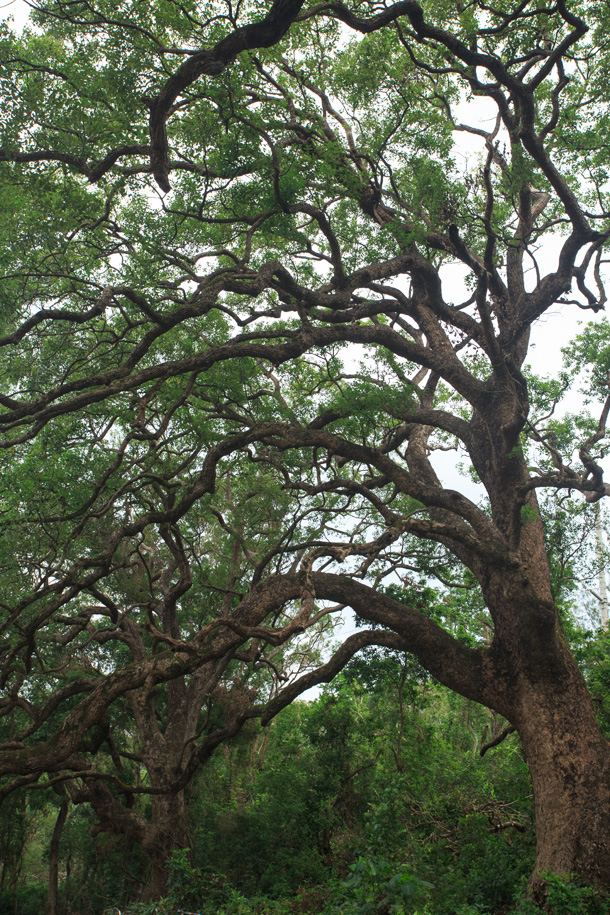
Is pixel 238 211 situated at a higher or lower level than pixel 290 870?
higher

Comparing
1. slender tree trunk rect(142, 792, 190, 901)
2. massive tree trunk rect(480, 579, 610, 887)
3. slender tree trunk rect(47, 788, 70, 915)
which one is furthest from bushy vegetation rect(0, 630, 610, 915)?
slender tree trunk rect(47, 788, 70, 915)

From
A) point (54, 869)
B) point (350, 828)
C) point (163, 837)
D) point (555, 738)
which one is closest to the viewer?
point (555, 738)

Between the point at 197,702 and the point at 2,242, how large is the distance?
7.58m

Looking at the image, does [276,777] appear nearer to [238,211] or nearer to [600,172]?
[238,211]

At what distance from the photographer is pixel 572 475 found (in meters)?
7.32

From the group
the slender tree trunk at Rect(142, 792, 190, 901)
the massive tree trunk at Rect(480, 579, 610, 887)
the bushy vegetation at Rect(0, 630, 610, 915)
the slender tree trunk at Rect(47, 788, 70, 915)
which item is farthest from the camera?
the slender tree trunk at Rect(47, 788, 70, 915)

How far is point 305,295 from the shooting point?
8.25m

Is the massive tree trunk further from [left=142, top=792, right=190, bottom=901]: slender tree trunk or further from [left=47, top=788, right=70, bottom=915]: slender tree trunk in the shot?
[left=47, top=788, right=70, bottom=915]: slender tree trunk

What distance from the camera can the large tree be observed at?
684 cm

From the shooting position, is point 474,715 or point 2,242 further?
point 474,715

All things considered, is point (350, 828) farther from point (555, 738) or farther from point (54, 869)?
point (54, 869)

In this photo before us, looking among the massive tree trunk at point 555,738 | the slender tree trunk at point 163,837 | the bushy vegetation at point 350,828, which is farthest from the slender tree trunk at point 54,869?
the massive tree trunk at point 555,738

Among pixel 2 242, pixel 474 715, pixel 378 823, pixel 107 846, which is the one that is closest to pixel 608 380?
pixel 378 823

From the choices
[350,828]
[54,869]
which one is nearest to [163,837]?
[350,828]
